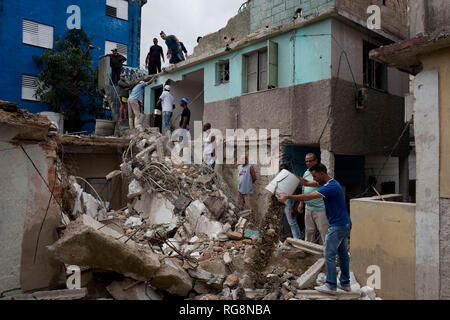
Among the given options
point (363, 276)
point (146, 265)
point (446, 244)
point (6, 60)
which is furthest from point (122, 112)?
point (446, 244)

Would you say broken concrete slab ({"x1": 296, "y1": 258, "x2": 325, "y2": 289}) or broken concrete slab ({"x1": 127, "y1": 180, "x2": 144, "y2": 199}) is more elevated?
broken concrete slab ({"x1": 127, "y1": 180, "x2": 144, "y2": 199})

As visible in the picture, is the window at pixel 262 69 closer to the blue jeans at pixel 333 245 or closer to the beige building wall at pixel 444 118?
the beige building wall at pixel 444 118

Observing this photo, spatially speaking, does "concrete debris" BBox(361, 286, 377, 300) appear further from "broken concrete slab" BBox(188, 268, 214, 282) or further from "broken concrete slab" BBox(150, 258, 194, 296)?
"broken concrete slab" BBox(150, 258, 194, 296)

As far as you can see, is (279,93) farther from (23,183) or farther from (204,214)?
(23,183)

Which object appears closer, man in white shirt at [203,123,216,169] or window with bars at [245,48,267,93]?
window with bars at [245,48,267,93]

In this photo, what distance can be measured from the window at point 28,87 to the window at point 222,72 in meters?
11.3

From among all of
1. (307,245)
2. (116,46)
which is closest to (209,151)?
(307,245)

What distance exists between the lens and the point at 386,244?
15.6 feet

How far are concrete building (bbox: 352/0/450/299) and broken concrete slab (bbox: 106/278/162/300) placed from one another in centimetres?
338

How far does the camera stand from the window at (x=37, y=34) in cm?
1609

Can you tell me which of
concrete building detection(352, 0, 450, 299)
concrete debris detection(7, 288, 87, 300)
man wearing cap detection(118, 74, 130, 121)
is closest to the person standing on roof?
man wearing cap detection(118, 74, 130, 121)

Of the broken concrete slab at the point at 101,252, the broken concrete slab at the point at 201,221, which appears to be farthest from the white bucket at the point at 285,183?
the broken concrete slab at the point at 201,221

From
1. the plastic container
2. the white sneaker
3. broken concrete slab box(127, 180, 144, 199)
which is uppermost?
the plastic container

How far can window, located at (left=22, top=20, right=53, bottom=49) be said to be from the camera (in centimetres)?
1609
